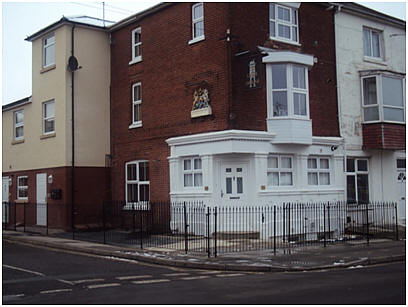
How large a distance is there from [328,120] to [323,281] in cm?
1220

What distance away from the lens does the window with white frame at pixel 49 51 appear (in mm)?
26062

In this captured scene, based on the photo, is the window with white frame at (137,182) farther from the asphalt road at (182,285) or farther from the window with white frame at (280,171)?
the asphalt road at (182,285)

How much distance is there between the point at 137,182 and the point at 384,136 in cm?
1078

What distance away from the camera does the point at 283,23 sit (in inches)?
845

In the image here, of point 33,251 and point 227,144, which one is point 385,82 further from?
point 33,251

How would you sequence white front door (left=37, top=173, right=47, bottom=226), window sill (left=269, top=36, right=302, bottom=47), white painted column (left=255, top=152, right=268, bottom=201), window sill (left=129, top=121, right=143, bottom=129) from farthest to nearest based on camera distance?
white front door (left=37, top=173, right=47, bottom=226)
window sill (left=129, top=121, right=143, bottom=129)
window sill (left=269, top=36, right=302, bottom=47)
white painted column (left=255, top=152, right=268, bottom=201)

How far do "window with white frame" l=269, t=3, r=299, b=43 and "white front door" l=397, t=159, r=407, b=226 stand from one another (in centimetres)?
819

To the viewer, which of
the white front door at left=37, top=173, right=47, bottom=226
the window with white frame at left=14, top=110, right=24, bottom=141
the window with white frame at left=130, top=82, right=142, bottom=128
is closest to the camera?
the window with white frame at left=130, top=82, right=142, bottom=128

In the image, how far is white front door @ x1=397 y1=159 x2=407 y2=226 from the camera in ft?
82.0

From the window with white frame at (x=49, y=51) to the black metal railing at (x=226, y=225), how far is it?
270 inches

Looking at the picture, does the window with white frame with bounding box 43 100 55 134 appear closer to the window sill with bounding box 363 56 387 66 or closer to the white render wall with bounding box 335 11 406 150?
the white render wall with bounding box 335 11 406 150

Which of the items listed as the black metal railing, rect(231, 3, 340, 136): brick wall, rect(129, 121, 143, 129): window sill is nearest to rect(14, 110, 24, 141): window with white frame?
the black metal railing

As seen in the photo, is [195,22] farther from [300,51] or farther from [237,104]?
[300,51]

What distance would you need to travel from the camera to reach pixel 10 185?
29719 millimetres
